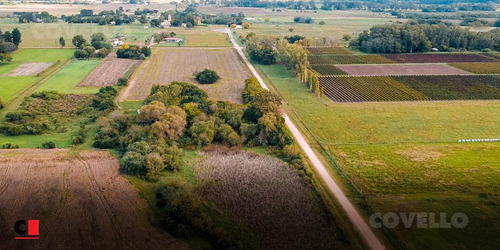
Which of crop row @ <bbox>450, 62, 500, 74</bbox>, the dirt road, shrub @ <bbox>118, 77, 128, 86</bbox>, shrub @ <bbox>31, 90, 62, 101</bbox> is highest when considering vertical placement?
crop row @ <bbox>450, 62, 500, 74</bbox>

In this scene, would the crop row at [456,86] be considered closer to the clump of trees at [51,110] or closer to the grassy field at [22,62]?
the clump of trees at [51,110]

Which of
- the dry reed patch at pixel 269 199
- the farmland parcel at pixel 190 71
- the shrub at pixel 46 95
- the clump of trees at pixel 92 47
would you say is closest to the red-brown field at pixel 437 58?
the farmland parcel at pixel 190 71

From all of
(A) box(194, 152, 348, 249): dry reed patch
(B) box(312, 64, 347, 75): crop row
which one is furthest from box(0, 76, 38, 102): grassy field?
(B) box(312, 64, 347, 75): crop row

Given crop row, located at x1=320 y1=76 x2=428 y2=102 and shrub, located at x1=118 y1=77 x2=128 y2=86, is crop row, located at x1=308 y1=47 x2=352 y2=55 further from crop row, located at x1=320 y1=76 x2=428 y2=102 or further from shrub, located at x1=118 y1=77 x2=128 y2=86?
shrub, located at x1=118 y1=77 x2=128 y2=86

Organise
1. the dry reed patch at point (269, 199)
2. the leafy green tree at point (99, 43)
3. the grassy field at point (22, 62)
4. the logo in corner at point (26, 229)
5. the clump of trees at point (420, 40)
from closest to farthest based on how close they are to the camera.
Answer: the logo in corner at point (26, 229), the dry reed patch at point (269, 199), the grassy field at point (22, 62), the leafy green tree at point (99, 43), the clump of trees at point (420, 40)

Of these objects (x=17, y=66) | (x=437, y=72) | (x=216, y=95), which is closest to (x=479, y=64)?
(x=437, y=72)
